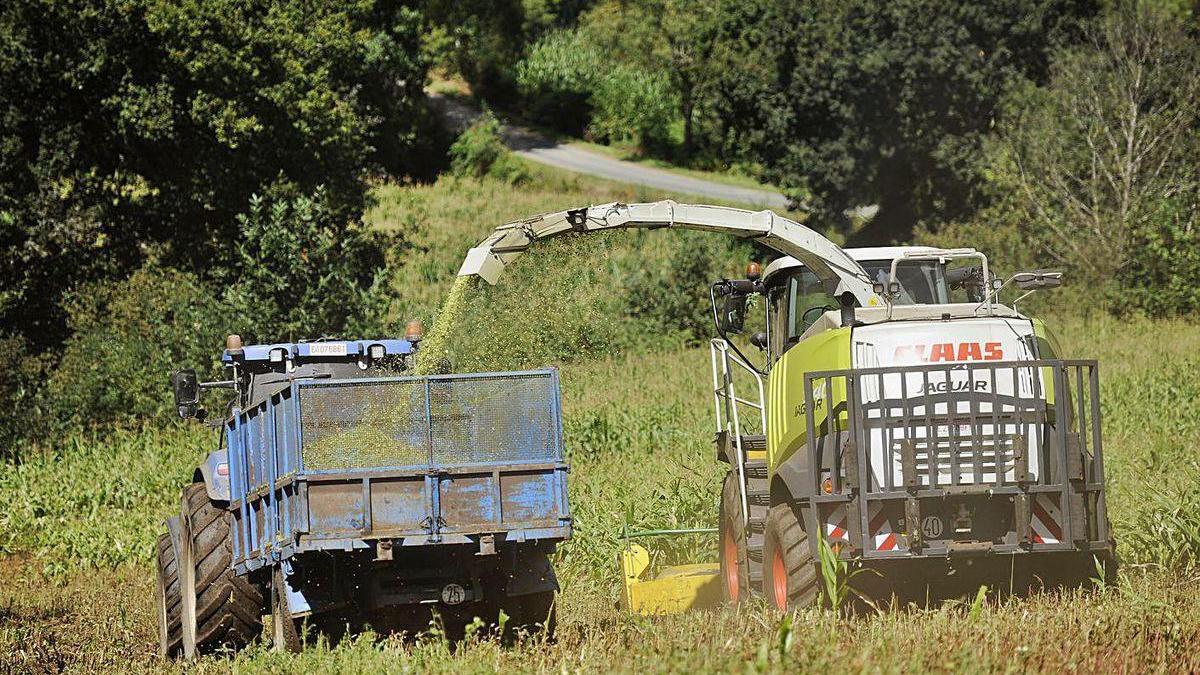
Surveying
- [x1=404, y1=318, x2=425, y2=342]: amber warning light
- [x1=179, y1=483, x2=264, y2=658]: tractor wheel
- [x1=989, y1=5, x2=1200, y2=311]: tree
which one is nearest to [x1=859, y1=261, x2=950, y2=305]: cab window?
[x1=404, y1=318, x2=425, y2=342]: amber warning light

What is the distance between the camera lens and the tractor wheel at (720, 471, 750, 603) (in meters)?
11.3

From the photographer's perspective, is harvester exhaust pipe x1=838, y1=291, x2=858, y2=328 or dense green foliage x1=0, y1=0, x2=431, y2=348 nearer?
harvester exhaust pipe x1=838, y1=291, x2=858, y2=328

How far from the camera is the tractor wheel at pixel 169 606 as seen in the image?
1119cm

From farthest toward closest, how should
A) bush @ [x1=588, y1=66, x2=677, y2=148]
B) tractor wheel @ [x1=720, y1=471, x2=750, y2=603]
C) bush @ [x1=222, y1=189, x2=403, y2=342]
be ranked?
bush @ [x1=588, y1=66, x2=677, y2=148], bush @ [x1=222, y1=189, x2=403, y2=342], tractor wheel @ [x1=720, y1=471, x2=750, y2=603]

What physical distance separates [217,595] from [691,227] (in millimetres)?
4475

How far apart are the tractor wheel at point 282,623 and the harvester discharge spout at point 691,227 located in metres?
3.08

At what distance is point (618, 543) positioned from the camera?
14.3 m

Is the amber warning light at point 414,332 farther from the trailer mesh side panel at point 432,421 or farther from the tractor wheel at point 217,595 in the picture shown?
the trailer mesh side panel at point 432,421

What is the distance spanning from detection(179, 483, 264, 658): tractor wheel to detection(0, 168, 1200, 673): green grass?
0.49 m

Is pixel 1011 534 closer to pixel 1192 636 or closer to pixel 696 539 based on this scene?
pixel 1192 636

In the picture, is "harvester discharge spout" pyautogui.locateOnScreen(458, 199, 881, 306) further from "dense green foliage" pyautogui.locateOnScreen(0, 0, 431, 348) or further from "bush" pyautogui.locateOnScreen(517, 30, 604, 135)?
"bush" pyautogui.locateOnScreen(517, 30, 604, 135)

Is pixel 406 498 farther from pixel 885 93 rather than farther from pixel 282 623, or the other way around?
pixel 885 93

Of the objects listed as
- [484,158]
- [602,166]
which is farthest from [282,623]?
[602,166]

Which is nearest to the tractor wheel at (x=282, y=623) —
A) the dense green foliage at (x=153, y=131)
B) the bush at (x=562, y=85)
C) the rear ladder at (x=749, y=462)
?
the rear ladder at (x=749, y=462)
